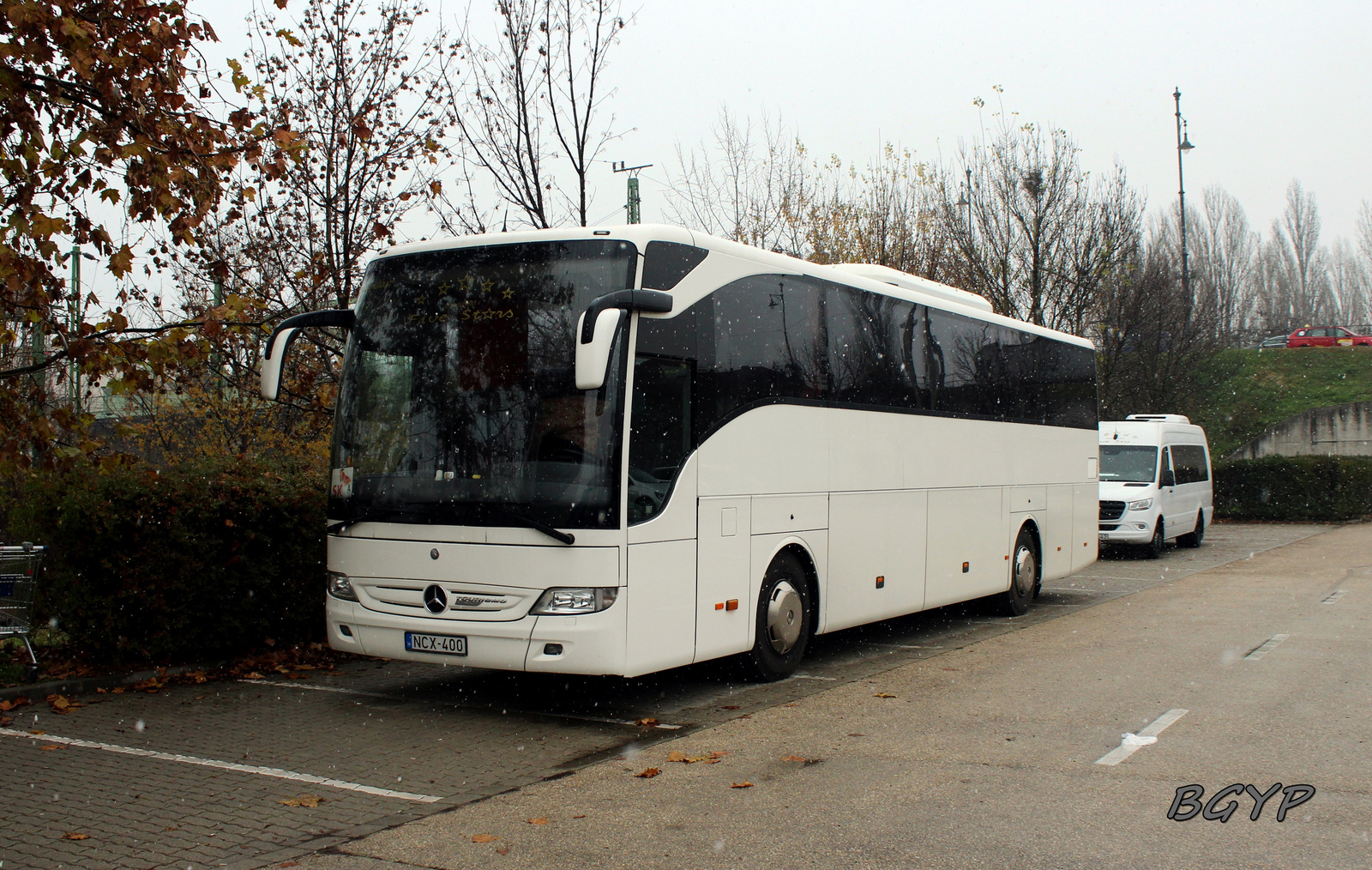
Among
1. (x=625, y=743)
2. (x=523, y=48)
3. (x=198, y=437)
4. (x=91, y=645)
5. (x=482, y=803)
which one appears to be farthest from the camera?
(x=198, y=437)

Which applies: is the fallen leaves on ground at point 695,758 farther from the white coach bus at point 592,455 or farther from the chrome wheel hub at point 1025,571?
the chrome wheel hub at point 1025,571

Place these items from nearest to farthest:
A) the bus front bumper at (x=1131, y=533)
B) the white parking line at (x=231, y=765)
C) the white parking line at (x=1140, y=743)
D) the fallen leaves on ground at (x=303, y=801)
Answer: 1. the fallen leaves on ground at (x=303, y=801)
2. the white parking line at (x=231, y=765)
3. the white parking line at (x=1140, y=743)
4. the bus front bumper at (x=1131, y=533)

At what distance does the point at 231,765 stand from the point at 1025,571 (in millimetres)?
10015

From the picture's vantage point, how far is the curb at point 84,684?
8.51 m

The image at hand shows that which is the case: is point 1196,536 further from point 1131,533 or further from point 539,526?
point 539,526

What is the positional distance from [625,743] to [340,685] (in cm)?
313

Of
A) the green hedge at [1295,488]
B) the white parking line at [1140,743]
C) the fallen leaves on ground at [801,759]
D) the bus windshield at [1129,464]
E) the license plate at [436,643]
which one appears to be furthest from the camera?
the green hedge at [1295,488]

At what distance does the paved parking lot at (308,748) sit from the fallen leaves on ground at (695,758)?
49 cm

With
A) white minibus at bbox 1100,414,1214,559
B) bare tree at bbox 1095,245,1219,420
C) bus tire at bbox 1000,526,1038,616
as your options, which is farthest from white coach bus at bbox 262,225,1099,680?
bare tree at bbox 1095,245,1219,420

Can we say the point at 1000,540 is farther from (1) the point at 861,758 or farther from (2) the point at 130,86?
(2) the point at 130,86

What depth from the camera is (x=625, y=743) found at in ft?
24.5

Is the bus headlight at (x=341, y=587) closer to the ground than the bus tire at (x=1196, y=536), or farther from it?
farther from it

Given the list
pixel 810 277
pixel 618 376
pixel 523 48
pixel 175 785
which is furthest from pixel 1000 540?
pixel 175 785

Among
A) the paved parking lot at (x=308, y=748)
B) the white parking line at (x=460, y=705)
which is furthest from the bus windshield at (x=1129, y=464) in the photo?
the white parking line at (x=460, y=705)
